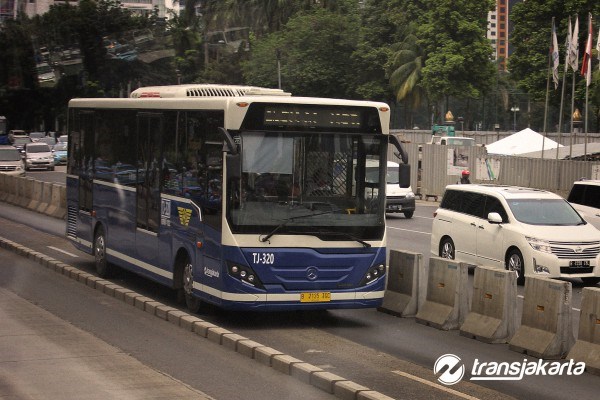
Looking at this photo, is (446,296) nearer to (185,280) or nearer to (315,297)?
(315,297)

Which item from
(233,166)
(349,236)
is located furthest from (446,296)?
(233,166)

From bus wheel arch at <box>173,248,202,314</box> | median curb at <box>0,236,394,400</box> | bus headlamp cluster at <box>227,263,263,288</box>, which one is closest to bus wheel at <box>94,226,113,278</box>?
→ median curb at <box>0,236,394,400</box>

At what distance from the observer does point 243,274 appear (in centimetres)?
1406

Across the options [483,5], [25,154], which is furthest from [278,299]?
[483,5]

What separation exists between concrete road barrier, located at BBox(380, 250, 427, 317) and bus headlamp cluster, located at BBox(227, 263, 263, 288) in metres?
2.55

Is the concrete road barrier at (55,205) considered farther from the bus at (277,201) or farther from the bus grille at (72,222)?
the bus at (277,201)

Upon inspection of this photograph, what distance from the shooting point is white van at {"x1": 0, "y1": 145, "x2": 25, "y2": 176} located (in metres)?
56.4

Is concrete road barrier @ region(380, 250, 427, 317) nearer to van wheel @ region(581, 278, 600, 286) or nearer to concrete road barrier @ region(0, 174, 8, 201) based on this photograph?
van wheel @ region(581, 278, 600, 286)

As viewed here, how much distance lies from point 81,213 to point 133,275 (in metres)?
1.74

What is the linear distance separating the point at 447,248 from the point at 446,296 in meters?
7.47

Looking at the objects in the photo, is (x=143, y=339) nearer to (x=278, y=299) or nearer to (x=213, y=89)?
(x=278, y=299)

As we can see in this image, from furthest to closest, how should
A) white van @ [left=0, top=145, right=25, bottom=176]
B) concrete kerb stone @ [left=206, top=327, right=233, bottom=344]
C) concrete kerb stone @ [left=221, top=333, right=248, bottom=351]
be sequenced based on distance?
white van @ [left=0, top=145, right=25, bottom=176]
concrete kerb stone @ [left=206, top=327, right=233, bottom=344]
concrete kerb stone @ [left=221, top=333, right=248, bottom=351]

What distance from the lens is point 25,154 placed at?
7100 cm

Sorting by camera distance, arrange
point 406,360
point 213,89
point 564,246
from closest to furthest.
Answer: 1. point 406,360
2. point 213,89
3. point 564,246
